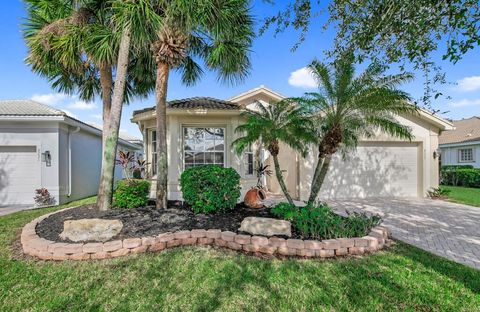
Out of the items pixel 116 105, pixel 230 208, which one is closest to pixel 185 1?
pixel 116 105

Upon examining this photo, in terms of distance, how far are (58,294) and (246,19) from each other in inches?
316

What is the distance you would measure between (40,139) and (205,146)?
6.76 metres

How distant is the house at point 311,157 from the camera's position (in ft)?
33.3

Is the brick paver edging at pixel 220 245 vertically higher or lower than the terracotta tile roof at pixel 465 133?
lower

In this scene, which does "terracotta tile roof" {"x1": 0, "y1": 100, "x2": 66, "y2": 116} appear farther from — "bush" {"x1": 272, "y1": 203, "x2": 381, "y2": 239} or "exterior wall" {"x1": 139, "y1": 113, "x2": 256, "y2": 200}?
"bush" {"x1": 272, "y1": 203, "x2": 381, "y2": 239}

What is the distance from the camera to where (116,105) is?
6.90 m

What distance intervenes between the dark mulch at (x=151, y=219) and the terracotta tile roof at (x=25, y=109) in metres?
5.41

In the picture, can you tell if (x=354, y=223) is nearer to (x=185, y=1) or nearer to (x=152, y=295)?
(x=152, y=295)

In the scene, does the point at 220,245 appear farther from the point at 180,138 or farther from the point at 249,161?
the point at 249,161

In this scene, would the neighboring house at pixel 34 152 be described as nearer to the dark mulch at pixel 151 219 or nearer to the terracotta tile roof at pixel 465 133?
the dark mulch at pixel 151 219

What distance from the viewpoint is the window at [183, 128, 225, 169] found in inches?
408

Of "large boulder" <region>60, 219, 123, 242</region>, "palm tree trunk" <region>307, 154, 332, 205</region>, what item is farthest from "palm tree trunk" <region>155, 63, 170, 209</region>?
"palm tree trunk" <region>307, 154, 332, 205</region>

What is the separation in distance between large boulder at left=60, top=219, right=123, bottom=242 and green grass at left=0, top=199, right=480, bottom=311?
0.62 m

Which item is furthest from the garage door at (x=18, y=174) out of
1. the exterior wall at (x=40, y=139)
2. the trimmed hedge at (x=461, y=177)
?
the trimmed hedge at (x=461, y=177)
